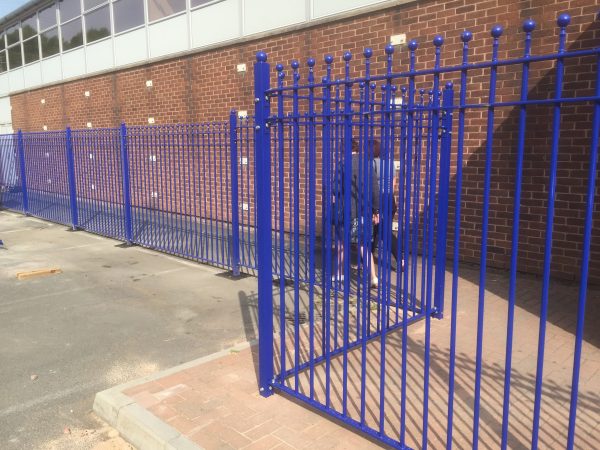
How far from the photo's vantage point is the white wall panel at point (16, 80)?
18484 mm

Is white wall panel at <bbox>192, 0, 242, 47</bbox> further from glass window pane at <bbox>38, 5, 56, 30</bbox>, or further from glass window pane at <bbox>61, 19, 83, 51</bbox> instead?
glass window pane at <bbox>38, 5, 56, 30</bbox>

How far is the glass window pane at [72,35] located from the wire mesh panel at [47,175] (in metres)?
4.18

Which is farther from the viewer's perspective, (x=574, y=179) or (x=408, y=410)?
(x=574, y=179)

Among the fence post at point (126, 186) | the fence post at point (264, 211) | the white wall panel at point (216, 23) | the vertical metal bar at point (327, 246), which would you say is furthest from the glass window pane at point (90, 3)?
the vertical metal bar at point (327, 246)

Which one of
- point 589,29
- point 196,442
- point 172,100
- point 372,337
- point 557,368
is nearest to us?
point 196,442

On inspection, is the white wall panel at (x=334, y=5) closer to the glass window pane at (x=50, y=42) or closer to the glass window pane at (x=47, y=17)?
the glass window pane at (x=50, y=42)

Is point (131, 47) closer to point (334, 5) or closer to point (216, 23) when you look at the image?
point (216, 23)

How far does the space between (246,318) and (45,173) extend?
28.5ft

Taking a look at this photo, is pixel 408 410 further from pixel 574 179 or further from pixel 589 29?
pixel 589 29

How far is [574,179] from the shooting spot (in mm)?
5715

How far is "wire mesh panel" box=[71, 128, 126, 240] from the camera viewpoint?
929cm

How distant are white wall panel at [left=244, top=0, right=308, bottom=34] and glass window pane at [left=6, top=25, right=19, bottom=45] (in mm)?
13461

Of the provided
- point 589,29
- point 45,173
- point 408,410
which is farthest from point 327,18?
point 45,173

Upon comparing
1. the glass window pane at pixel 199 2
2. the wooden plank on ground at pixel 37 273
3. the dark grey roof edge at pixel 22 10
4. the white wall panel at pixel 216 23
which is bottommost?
the wooden plank on ground at pixel 37 273
